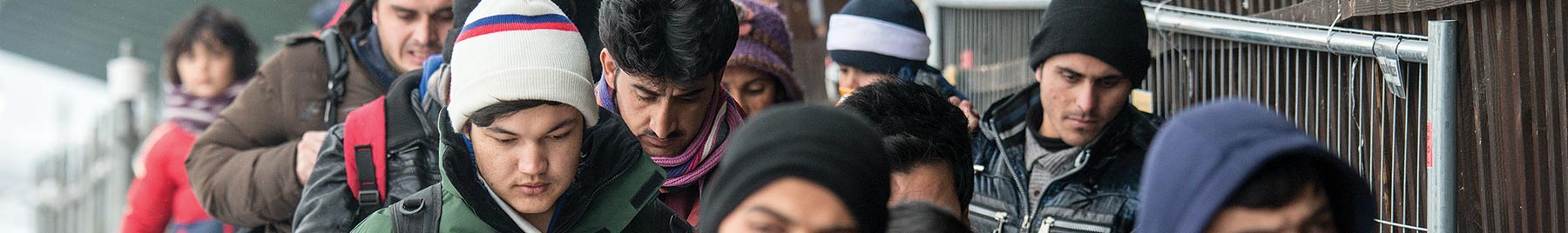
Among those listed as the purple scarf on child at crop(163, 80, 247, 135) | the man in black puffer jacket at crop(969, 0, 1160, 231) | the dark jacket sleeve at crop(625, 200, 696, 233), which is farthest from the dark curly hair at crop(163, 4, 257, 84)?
the dark jacket sleeve at crop(625, 200, 696, 233)

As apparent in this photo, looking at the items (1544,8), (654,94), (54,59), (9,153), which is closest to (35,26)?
(54,59)

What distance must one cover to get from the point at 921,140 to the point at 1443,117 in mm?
1153

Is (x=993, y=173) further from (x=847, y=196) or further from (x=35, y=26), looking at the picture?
(x=35, y=26)

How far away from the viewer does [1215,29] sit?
19.2ft

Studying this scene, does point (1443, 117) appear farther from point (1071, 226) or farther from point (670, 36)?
point (670, 36)

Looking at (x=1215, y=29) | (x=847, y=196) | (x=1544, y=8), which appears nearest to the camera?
(x=847, y=196)

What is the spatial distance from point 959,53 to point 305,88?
4457 millimetres

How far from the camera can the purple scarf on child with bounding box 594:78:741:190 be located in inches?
188

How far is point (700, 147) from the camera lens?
189 inches

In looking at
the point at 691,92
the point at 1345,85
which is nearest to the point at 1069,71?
the point at 1345,85

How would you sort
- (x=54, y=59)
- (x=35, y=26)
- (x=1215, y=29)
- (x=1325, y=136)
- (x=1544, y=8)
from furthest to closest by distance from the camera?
1. (x=54, y=59)
2. (x=35, y=26)
3. (x=1215, y=29)
4. (x=1325, y=136)
5. (x=1544, y=8)

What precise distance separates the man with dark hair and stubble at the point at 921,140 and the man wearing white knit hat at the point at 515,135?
594mm

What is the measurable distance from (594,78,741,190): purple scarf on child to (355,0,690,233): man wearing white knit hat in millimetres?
592

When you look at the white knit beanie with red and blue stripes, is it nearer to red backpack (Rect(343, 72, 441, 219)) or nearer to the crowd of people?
the crowd of people
